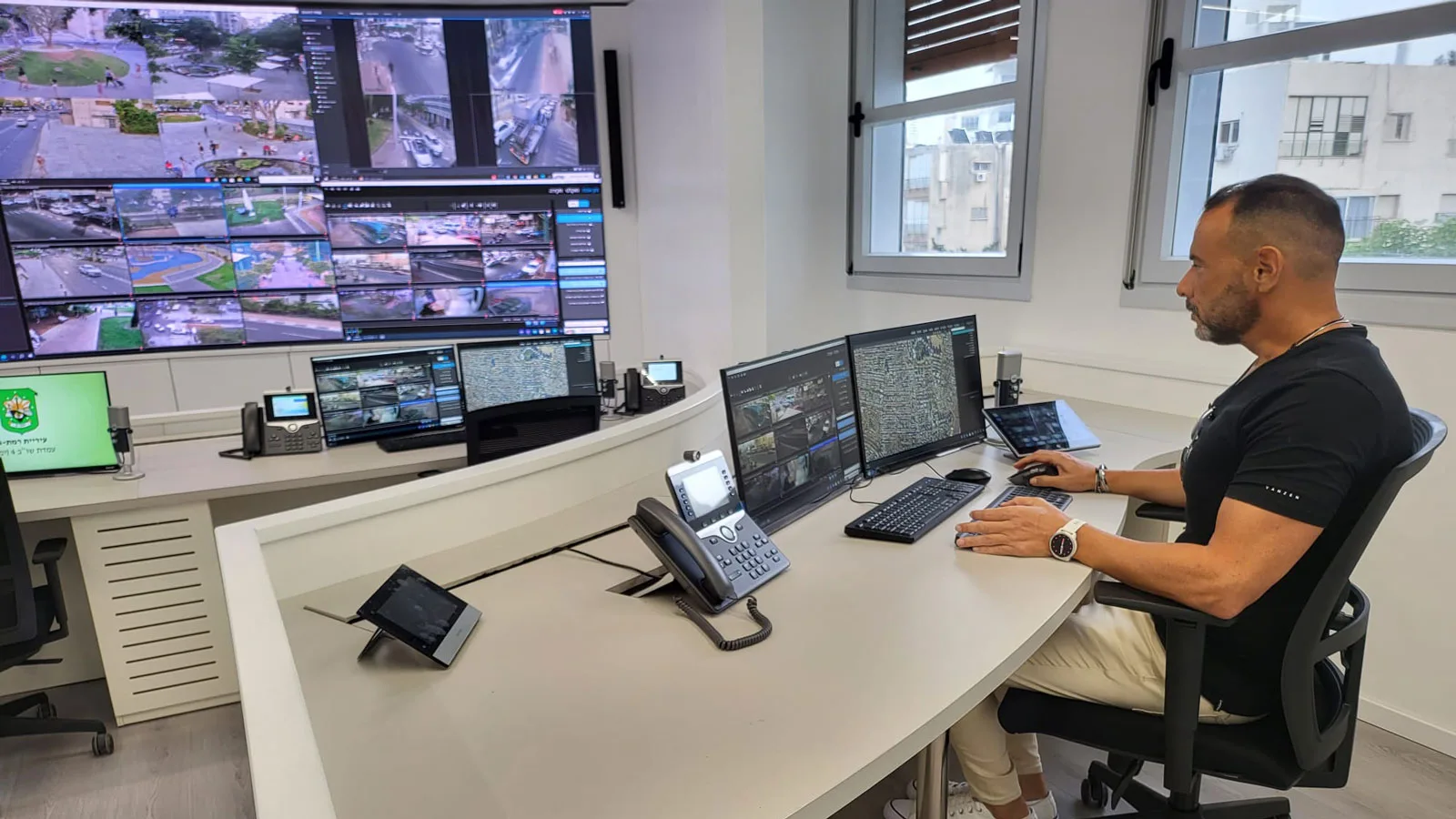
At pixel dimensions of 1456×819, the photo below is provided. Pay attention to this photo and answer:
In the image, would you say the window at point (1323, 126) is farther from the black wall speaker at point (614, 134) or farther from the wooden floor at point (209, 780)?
the black wall speaker at point (614, 134)

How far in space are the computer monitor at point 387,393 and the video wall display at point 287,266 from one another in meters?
1.90

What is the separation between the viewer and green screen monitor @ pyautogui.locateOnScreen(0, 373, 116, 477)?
258 centimetres

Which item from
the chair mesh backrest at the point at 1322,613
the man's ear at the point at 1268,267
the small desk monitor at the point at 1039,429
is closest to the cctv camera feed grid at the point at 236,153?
the small desk monitor at the point at 1039,429

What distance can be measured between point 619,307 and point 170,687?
3.33 m

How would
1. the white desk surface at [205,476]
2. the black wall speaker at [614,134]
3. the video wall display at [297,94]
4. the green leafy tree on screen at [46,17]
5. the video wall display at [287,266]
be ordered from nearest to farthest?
the white desk surface at [205,476] → the green leafy tree on screen at [46,17] → the video wall display at [297,94] → the video wall display at [287,266] → the black wall speaker at [614,134]

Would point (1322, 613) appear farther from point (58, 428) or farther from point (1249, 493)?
point (58, 428)

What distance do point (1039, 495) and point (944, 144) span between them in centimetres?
241

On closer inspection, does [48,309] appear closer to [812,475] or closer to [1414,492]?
[812,475]

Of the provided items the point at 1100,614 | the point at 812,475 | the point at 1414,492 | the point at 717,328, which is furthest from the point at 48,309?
the point at 1414,492

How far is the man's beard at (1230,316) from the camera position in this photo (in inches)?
55.1

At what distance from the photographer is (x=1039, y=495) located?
1.91 metres

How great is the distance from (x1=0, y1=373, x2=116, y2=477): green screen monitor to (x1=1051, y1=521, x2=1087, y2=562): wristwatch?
298cm

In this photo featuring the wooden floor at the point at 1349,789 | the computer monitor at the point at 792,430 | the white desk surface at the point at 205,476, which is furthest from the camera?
the white desk surface at the point at 205,476

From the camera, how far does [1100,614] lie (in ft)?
5.31
